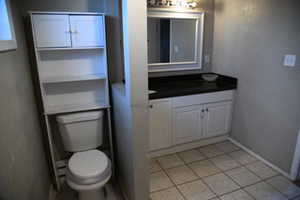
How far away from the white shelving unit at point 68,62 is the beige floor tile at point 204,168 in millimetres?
977

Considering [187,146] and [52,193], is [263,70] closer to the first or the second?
[187,146]

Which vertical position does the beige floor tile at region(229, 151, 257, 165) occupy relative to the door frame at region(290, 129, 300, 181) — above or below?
below

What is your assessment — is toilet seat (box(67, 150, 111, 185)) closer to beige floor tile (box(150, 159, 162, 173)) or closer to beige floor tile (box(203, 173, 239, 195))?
beige floor tile (box(150, 159, 162, 173))

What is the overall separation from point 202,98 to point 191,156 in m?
0.75

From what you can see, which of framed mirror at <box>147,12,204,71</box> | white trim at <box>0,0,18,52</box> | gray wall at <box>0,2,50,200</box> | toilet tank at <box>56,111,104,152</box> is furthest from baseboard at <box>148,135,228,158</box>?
white trim at <box>0,0,18,52</box>

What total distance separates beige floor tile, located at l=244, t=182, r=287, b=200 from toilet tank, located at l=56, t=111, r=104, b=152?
1603 mm

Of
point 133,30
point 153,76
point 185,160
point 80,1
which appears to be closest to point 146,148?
point 133,30

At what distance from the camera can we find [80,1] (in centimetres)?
189

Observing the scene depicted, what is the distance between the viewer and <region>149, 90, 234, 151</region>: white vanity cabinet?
2.31 metres

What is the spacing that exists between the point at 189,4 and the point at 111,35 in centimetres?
120

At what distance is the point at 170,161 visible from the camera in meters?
2.42

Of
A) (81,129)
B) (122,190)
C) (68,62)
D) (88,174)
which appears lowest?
(122,190)

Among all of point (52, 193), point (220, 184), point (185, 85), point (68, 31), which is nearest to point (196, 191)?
point (220, 184)

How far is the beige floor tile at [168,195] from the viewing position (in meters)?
1.87
